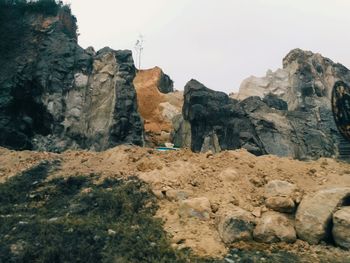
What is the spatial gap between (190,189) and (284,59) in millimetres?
31764

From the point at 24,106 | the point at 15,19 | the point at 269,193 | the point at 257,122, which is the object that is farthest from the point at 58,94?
the point at 269,193

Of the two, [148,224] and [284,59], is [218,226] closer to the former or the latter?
[148,224]

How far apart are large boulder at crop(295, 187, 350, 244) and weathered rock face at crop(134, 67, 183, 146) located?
21297 mm

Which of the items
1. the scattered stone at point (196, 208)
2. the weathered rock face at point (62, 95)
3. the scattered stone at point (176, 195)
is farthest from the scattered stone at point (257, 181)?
the weathered rock face at point (62, 95)

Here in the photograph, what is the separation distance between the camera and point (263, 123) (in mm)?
27047

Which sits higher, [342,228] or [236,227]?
[342,228]

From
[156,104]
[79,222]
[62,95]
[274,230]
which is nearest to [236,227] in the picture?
[274,230]

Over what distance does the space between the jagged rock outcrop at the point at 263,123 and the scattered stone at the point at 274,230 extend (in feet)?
48.6

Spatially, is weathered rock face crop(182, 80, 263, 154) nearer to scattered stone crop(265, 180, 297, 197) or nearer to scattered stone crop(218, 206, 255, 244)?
scattered stone crop(265, 180, 297, 197)

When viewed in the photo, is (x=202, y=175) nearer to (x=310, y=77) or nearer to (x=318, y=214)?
(x=318, y=214)

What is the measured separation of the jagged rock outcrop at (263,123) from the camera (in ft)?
86.6

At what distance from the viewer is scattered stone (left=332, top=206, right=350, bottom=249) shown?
923cm

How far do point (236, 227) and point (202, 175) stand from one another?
289 centimetres

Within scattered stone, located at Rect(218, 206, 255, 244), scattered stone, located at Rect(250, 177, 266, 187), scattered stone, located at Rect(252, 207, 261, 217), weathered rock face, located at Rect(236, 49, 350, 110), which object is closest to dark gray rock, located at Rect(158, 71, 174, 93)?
weathered rock face, located at Rect(236, 49, 350, 110)
